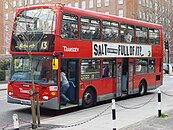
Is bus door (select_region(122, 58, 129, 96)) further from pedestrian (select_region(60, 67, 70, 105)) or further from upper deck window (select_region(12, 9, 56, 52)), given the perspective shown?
upper deck window (select_region(12, 9, 56, 52))

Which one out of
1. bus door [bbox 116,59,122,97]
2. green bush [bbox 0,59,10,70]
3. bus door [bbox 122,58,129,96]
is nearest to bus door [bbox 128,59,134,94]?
bus door [bbox 122,58,129,96]

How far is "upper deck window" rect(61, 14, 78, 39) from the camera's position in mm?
12875

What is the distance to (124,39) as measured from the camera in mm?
16641

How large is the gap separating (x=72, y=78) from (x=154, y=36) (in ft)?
25.1

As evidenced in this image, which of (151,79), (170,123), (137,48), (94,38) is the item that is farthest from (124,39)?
(170,123)

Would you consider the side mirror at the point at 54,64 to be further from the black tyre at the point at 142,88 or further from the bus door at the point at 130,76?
the black tyre at the point at 142,88

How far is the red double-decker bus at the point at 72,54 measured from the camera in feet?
40.6

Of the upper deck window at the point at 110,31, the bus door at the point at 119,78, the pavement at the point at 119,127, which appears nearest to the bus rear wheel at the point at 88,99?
the bus door at the point at 119,78

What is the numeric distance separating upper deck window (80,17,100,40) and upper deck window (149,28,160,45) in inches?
211

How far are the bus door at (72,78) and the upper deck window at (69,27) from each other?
38.7 inches

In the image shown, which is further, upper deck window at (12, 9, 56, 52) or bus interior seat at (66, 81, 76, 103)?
bus interior seat at (66, 81, 76, 103)

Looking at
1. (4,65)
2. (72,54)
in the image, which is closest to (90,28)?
(72,54)

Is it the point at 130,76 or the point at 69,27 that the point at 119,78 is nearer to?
the point at 130,76

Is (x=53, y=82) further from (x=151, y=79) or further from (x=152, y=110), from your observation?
(x=151, y=79)
